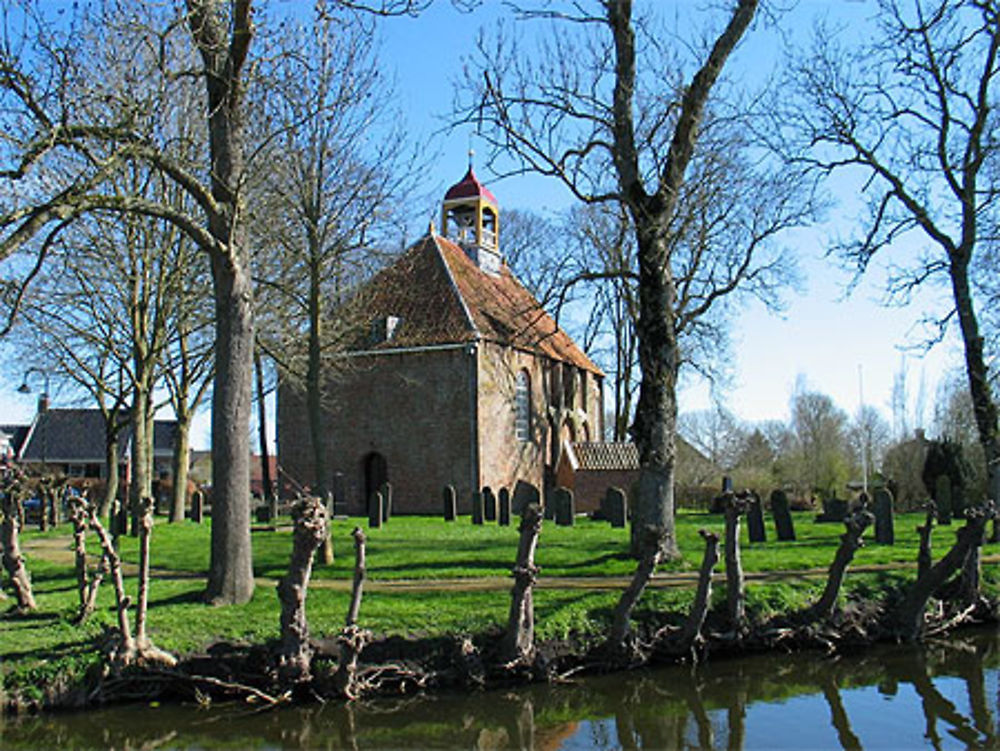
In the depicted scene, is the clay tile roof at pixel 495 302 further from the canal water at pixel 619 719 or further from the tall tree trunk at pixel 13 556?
the canal water at pixel 619 719

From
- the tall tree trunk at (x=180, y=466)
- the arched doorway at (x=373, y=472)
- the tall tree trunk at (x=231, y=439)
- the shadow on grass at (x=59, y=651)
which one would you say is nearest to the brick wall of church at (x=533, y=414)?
the arched doorway at (x=373, y=472)

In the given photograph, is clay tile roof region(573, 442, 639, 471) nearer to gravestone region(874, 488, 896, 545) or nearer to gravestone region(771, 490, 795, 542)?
gravestone region(771, 490, 795, 542)

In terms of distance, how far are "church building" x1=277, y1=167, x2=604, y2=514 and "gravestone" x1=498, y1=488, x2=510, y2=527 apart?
494cm

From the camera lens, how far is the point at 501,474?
27.8 m

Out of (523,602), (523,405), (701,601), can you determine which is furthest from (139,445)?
(701,601)

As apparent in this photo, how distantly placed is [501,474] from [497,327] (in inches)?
189

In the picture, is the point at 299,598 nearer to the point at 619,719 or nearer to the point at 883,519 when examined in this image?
the point at 619,719

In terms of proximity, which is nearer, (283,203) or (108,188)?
(283,203)

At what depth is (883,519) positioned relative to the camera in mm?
14984

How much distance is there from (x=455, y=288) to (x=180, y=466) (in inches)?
411

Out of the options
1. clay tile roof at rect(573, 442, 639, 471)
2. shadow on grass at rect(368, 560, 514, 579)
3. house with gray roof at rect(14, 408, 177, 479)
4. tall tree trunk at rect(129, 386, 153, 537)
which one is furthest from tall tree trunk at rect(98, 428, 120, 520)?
house with gray roof at rect(14, 408, 177, 479)

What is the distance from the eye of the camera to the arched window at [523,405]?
30.1m

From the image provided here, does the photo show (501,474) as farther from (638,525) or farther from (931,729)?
(931,729)

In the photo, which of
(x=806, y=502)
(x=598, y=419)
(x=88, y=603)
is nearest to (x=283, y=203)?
(x=88, y=603)
